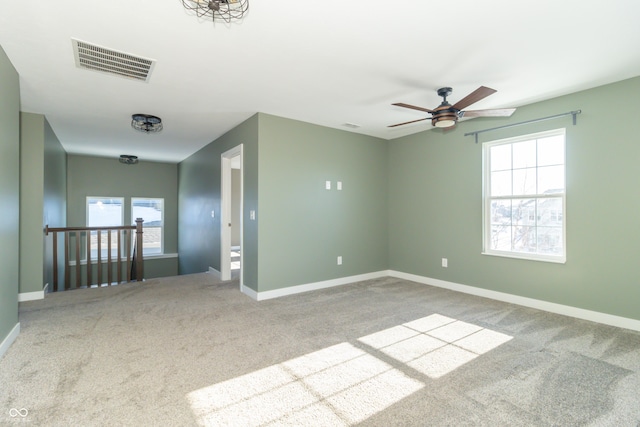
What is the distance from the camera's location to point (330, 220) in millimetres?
4723

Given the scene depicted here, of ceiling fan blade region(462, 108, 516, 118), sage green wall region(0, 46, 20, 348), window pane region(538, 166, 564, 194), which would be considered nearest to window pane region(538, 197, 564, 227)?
window pane region(538, 166, 564, 194)

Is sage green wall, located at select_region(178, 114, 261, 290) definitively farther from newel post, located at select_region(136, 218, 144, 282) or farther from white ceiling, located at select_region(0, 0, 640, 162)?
newel post, located at select_region(136, 218, 144, 282)

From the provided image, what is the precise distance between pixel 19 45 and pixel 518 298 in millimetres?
5559

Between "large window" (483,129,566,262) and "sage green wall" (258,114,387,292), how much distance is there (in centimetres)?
179

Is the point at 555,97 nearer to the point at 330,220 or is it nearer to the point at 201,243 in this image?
the point at 330,220

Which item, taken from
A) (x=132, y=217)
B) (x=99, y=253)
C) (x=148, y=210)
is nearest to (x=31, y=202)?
(x=99, y=253)

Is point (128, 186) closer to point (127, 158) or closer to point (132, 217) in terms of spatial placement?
point (132, 217)

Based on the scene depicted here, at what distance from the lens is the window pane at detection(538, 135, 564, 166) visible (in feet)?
11.4

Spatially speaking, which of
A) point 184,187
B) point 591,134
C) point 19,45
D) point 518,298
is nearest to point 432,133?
point 591,134

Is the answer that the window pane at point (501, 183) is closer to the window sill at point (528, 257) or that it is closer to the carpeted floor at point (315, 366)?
the window sill at point (528, 257)

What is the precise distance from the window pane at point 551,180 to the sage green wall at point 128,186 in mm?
7887

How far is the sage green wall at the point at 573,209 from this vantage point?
9.86ft

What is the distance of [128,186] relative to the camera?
24.8 feet

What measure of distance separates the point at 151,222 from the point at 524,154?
26.9 ft
